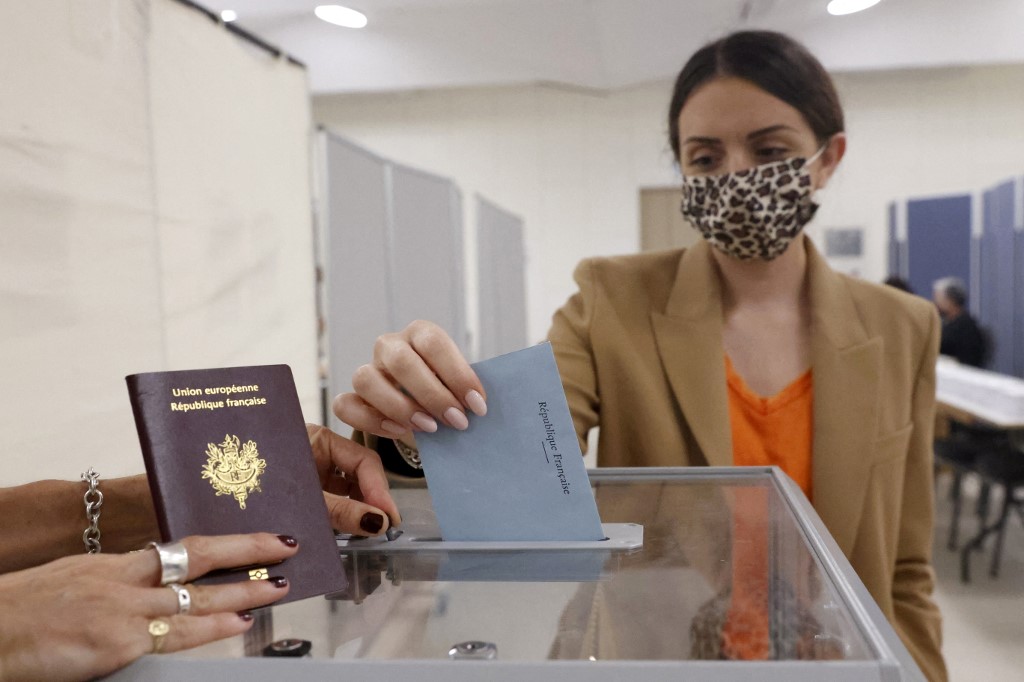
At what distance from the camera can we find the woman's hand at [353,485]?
71cm

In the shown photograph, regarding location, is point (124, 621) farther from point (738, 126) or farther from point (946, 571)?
point (946, 571)

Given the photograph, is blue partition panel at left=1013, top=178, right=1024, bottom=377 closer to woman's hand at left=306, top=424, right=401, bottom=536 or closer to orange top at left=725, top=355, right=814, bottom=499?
orange top at left=725, top=355, right=814, bottom=499

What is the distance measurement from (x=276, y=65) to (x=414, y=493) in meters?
2.57

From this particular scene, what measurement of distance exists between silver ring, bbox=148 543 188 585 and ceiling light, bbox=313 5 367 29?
209 inches

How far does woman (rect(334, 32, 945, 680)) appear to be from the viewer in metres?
1.31

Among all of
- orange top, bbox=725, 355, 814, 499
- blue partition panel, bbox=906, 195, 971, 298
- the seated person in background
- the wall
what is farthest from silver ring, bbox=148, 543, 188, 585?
blue partition panel, bbox=906, 195, 971, 298

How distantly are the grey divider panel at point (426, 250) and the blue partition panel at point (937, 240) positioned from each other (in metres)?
4.74

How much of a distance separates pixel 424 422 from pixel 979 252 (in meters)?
7.68

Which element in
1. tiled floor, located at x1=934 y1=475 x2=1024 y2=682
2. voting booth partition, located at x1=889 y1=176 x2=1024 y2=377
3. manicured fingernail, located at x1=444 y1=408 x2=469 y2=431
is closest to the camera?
manicured fingernail, located at x1=444 y1=408 x2=469 y2=431

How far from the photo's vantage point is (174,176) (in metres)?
2.41

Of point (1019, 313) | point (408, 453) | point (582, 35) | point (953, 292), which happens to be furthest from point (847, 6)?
point (408, 453)

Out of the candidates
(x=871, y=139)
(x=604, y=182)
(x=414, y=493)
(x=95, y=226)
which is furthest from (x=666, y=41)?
(x=414, y=493)

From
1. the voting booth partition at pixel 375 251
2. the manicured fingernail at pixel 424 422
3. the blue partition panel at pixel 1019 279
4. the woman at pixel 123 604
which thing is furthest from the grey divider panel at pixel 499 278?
the woman at pixel 123 604

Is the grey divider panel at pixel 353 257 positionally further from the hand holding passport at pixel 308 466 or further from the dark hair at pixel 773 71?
the hand holding passport at pixel 308 466
